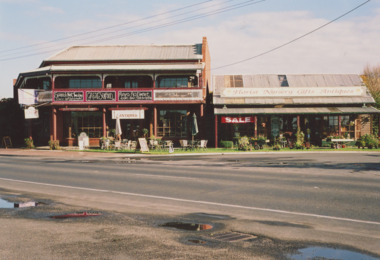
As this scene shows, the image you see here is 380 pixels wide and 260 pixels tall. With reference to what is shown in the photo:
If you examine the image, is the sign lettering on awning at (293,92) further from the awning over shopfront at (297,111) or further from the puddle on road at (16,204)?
the puddle on road at (16,204)

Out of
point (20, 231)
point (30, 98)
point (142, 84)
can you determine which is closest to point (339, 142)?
point (142, 84)

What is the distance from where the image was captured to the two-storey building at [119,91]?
3406 centimetres

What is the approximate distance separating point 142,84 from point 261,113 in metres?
11.3

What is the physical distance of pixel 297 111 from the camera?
111 feet

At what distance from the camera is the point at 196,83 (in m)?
36.7

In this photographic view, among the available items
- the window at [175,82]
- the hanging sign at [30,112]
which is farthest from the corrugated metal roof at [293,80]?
the hanging sign at [30,112]

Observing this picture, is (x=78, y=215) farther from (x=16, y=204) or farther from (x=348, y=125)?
(x=348, y=125)

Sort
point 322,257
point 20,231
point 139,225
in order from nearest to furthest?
point 322,257 < point 20,231 < point 139,225

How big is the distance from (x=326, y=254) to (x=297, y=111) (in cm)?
2933

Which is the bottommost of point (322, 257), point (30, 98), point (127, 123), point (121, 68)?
point (322, 257)

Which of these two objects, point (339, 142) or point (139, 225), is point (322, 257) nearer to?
point (139, 225)

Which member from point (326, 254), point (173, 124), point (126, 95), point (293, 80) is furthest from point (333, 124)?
point (326, 254)

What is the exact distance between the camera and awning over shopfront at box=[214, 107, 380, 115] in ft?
109

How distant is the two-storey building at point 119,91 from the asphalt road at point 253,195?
58.5 feet
